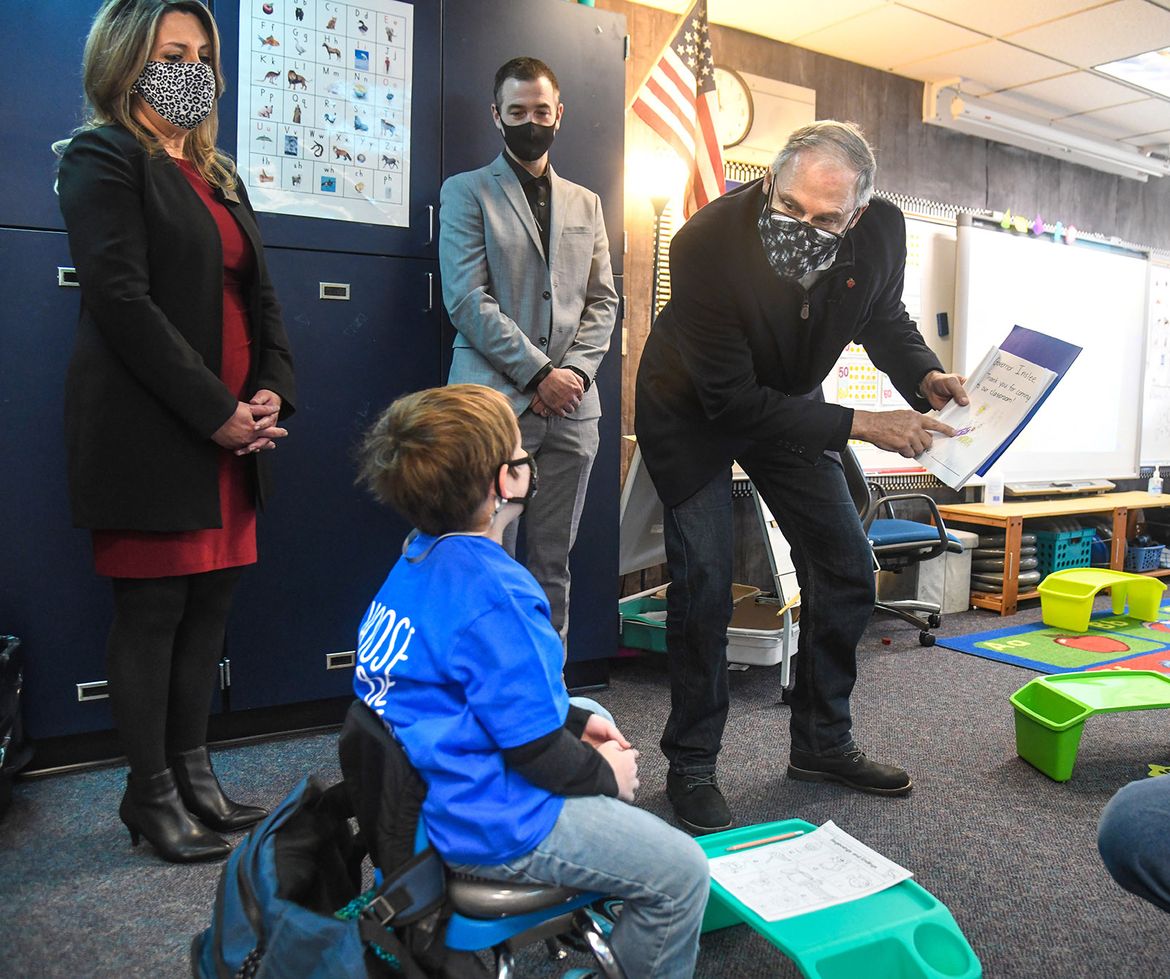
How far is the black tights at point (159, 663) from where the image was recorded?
1538 millimetres

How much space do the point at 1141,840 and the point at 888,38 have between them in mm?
3583

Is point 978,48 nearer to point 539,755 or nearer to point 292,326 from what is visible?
point 292,326

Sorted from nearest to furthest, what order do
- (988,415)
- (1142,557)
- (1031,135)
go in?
(988,415) → (1031,135) → (1142,557)

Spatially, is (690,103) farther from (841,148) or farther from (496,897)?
(496,897)

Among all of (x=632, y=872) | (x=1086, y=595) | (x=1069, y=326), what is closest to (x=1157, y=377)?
(x=1069, y=326)

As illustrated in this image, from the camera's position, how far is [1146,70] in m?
4.04

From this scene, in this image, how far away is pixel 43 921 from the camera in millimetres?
1381

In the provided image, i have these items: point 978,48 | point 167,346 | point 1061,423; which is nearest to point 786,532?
point 167,346

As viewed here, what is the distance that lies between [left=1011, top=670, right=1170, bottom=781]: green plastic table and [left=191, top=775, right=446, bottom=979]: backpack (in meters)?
1.59

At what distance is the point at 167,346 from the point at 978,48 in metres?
3.68

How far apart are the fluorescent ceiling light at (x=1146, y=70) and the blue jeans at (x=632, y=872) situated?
429 cm

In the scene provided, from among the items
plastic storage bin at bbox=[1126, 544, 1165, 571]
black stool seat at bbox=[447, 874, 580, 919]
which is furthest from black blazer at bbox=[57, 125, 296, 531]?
plastic storage bin at bbox=[1126, 544, 1165, 571]

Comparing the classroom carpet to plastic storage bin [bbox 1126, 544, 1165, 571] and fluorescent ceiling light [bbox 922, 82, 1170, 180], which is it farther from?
fluorescent ceiling light [bbox 922, 82, 1170, 180]

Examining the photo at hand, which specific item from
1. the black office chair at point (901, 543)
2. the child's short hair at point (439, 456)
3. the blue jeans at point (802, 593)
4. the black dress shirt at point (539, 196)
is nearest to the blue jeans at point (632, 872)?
the child's short hair at point (439, 456)
